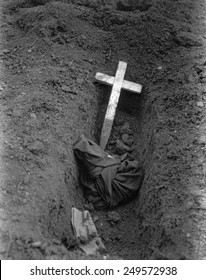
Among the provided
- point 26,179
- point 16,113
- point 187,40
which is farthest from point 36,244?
point 187,40

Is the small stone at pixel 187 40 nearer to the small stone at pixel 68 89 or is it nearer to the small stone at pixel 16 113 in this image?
the small stone at pixel 68 89

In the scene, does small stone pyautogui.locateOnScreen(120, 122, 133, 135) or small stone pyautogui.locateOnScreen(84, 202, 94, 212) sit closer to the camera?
small stone pyautogui.locateOnScreen(84, 202, 94, 212)

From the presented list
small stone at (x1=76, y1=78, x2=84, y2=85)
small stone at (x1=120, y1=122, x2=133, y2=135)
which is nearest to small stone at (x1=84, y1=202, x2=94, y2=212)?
small stone at (x1=120, y1=122, x2=133, y2=135)

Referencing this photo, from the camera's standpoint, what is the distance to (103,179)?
4230mm

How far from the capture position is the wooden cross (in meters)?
4.87

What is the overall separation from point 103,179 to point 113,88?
4.41ft

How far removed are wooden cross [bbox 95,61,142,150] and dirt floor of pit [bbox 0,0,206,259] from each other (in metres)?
0.14

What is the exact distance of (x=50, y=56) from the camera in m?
5.05

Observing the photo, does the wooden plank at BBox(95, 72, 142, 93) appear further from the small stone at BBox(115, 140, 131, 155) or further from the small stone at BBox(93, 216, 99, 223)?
the small stone at BBox(93, 216, 99, 223)

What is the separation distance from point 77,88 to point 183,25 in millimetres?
1880

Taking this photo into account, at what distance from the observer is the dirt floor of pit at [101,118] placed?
10.9 feet

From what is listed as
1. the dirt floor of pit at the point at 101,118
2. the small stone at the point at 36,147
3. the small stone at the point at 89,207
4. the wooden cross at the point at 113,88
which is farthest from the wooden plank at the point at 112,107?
the small stone at the point at 36,147

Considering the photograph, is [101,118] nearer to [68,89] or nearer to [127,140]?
[127,140]

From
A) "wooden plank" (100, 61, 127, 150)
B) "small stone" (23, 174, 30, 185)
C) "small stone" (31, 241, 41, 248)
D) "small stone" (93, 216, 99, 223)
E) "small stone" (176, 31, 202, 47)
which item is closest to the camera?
"small stone" (31, 241, 41, 248)
